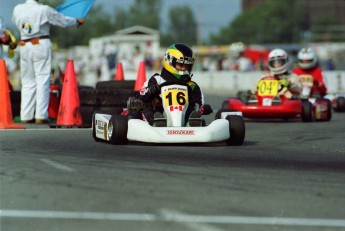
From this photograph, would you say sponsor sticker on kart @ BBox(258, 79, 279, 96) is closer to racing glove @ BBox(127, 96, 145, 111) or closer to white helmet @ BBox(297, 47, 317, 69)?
white helmet @ BBox(297, 47, 317, 69)

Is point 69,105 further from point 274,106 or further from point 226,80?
point 226,80

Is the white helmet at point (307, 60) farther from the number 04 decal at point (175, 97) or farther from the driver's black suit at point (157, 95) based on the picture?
the number 04 decal at point (175, 97)

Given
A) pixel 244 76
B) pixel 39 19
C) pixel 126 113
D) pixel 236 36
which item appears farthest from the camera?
pixel 236 36

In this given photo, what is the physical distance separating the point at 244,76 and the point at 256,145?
30.5m

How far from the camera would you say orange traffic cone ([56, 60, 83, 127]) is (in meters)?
14.0

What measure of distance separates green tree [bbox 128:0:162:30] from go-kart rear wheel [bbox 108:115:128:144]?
14541 centimetres

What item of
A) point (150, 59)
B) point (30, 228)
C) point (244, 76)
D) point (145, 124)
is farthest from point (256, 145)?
point (150, 59)

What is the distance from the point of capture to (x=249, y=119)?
17.2 meters

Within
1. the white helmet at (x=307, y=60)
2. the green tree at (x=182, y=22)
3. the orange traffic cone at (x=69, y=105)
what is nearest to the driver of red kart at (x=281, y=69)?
the white helmet at (x=307, y=60)

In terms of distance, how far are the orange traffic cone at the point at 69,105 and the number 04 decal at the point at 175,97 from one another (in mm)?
3226

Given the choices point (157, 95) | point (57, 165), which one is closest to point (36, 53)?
point (157, 95)

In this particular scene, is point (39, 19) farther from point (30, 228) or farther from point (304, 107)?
point (30, 228)

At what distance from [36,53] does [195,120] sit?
425 centimetres

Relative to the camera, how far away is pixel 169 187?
23.5ft
